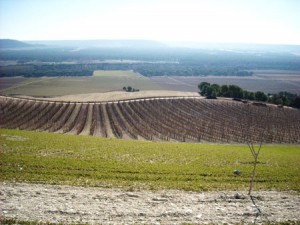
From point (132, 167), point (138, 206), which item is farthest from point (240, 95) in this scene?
point (138, 206)

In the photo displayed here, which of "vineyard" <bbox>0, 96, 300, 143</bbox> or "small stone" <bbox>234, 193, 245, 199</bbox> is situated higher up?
"small stone" <bbox>234, 193, 245, 199</bbox>

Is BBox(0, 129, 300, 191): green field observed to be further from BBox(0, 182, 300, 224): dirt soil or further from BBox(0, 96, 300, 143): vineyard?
BBox(0, 96, 300, 143): vineyard

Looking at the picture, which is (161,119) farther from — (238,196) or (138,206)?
(138,206)

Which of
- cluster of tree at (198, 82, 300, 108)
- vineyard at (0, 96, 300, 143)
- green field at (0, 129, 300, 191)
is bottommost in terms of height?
vineyard at (0, 96, 300, 143)

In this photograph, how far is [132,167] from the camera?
25422 mm

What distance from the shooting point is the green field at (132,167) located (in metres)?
21.5

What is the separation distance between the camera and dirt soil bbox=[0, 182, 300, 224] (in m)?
15.8

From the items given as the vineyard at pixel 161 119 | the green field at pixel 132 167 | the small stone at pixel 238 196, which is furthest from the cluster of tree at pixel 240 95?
the small stone at pixel 238 196

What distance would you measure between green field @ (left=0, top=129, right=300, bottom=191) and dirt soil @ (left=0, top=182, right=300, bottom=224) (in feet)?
4.79

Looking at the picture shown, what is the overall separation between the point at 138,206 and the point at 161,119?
2436 inches

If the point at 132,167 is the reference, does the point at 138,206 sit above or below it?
above

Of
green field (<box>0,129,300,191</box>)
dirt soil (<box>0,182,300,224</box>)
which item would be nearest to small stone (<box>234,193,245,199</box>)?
dirt soil (<box>0,182,300,224</box>)

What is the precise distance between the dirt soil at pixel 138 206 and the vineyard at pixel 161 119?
1573 inches

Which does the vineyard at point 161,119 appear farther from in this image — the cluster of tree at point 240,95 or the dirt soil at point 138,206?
the dirt soil at point 138,206
